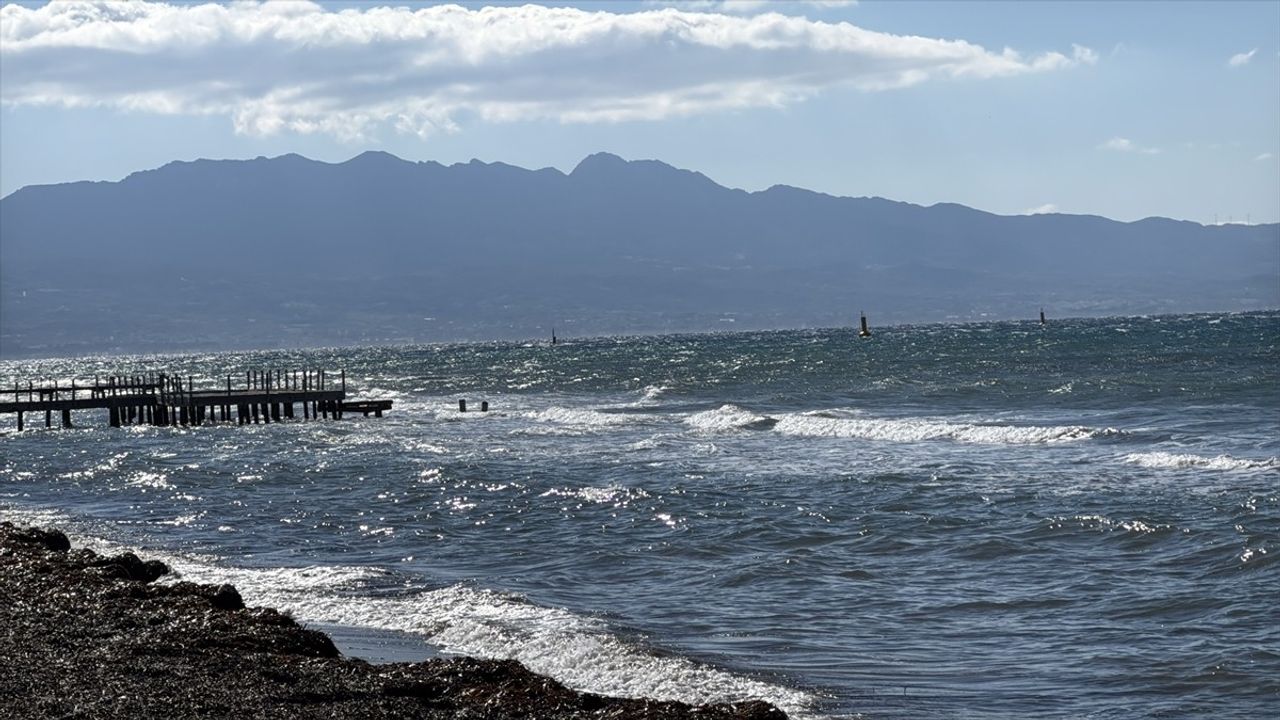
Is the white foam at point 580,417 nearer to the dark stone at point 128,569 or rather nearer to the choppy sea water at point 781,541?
the choppy sea water at point 781,541

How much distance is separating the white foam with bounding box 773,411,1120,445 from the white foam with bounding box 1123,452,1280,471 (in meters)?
5.91

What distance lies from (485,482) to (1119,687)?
20.8 m

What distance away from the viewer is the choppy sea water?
53.5ft

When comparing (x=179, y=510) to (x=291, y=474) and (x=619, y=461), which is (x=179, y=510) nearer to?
(x=291, y=474)

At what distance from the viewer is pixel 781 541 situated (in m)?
25.0

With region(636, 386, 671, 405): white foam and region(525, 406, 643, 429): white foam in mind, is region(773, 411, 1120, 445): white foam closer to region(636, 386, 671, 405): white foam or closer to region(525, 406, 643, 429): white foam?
region(525, 406, 643, 429): white foam

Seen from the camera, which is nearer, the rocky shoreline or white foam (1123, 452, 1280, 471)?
the rocky shoreline

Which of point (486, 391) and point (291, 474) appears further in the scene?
point (486, 391)

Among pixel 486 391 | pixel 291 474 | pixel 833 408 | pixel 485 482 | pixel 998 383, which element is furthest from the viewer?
pixel 486 391

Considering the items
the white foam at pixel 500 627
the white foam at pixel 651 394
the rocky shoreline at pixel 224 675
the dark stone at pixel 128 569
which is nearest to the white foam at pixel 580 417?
the white foam at pixel 651 394

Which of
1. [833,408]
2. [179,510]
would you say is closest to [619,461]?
[179,510]

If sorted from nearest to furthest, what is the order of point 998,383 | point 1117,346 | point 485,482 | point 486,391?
point 485,482 → point 998,383 → point 486,391 → point 1117,346

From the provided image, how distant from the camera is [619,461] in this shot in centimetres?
3941

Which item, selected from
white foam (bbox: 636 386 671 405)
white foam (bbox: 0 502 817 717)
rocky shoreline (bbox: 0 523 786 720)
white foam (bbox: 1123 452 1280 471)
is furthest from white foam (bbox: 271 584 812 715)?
white foam (bbox: 636 386 671 405)
